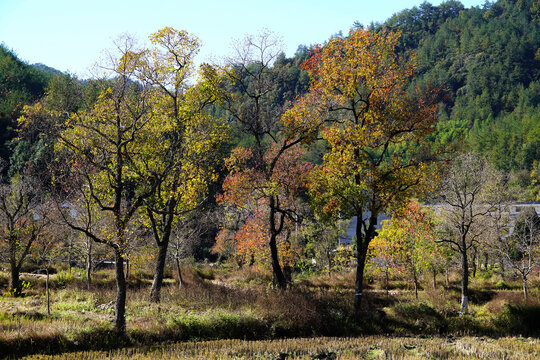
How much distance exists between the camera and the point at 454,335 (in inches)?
602

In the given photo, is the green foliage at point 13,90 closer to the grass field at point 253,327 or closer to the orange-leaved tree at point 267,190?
the orange-leaved tree at point 267,190

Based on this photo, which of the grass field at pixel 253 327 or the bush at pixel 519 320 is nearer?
the grass field at pixel 253 327

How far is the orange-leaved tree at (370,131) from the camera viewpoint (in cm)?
1738

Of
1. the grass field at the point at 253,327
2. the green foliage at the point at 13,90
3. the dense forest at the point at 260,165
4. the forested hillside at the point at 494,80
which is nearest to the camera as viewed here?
the grass field at the point at 253,327

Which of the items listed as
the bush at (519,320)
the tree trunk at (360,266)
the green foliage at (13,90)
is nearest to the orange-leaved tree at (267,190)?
the tree trunk at (360,266)

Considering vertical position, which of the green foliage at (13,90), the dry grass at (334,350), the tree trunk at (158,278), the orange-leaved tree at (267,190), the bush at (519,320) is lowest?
the bush at (519,320)

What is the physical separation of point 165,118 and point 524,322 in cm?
1920

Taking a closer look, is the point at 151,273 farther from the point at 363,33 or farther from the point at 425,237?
the point at 363,33

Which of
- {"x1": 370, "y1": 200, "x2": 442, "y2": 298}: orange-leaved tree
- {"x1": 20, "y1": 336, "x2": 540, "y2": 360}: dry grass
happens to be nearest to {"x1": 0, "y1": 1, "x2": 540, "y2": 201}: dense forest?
{"x1": 370, "y1": 200, "x2": 442, "y2": 298}: orange-leaved tree

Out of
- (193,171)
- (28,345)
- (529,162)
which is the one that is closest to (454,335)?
(193,171)

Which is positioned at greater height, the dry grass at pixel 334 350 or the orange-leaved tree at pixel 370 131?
the orange-leaved tree at pixel 370 131

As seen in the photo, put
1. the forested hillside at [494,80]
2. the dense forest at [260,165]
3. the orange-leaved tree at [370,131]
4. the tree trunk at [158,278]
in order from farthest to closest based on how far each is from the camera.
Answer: the forested hillside at [494,80] < the tree trunk at [158,278] < the orange-leaved tree at [370,131] < the dense forest at [260,165]

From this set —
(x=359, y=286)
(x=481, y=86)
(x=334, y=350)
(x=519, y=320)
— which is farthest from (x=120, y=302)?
(x=481, y=86)

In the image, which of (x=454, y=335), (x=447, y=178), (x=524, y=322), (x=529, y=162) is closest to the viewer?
(x=454, y=335)
